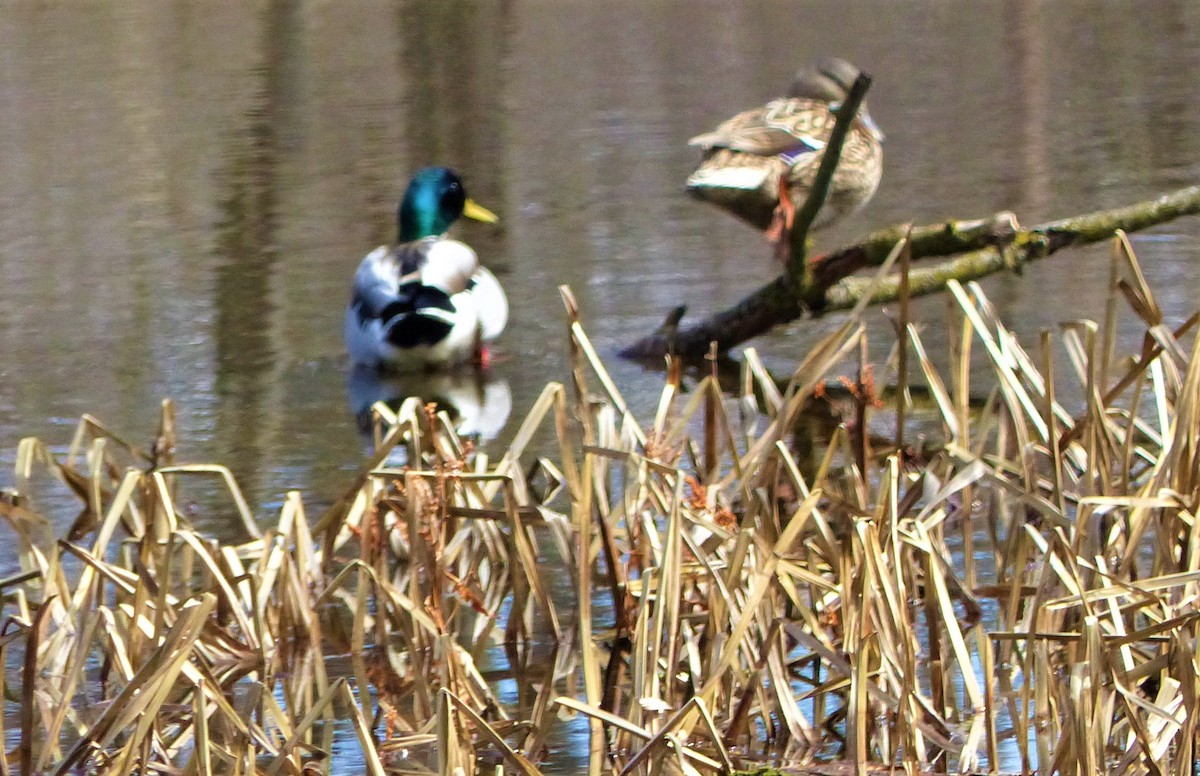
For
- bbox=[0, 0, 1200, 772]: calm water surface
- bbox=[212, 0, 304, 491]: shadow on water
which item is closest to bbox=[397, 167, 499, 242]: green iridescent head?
bbox=[0, 0, 1200, 772]: calm water surface

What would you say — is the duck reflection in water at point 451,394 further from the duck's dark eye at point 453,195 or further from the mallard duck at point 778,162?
the duck's dark eye at point 453,195

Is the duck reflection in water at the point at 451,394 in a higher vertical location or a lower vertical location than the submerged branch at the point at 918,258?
lower

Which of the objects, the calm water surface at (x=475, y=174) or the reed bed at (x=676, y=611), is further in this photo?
the calm water surface at (x=475, y=174)

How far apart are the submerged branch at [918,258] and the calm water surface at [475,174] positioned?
24 centimetres

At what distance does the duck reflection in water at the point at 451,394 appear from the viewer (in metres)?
7.39

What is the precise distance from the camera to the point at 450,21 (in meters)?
29.1

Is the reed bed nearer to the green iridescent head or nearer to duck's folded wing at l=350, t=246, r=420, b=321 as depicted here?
duck's folded wing at l=350, t=246, r=420, b=321

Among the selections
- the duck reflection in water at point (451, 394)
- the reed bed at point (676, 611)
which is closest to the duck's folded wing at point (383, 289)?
the duck reflection in water at point (451, 394)

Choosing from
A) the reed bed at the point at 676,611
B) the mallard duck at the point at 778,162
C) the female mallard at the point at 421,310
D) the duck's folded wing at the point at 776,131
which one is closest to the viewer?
the reed bed at the point at 676,611

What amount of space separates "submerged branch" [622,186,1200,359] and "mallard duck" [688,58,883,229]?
315 millimetres

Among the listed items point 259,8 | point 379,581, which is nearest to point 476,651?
point 379,581

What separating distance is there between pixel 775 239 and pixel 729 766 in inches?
174

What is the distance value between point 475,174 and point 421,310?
19.7ft

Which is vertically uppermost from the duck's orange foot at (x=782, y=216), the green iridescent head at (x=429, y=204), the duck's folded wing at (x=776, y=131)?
the duck's folded wing at (x=776, y=131)
